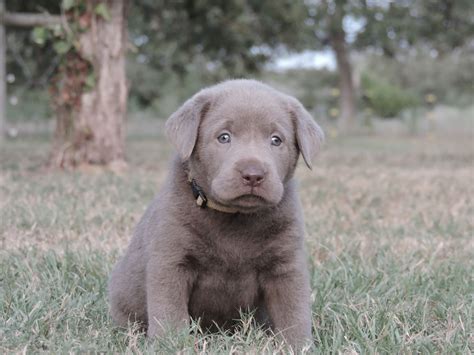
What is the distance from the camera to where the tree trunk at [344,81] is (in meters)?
25.0

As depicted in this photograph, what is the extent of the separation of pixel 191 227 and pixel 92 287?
1.01 meters

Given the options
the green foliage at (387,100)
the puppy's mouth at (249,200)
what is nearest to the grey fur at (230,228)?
the puppy's mouth at (249,200)

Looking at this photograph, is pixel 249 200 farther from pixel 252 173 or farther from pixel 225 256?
pixel 225 256

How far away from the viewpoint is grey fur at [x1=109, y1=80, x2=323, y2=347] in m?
2.70

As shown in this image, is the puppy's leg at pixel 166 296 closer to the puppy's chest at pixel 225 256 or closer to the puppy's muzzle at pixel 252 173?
the puppy's chest at pixel 225 256

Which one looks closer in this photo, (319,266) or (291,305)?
(291,305)

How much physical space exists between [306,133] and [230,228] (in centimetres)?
53

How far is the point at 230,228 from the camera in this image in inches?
110

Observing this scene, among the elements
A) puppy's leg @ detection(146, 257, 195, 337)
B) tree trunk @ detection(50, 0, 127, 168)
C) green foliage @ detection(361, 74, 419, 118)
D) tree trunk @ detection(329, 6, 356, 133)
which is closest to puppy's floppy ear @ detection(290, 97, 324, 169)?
puppy's leg @ detection(146, 257, 195, 337)

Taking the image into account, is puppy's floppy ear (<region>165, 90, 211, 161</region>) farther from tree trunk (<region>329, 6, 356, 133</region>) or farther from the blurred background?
tree trunk (<region>329, 6, 356, 133</region>)

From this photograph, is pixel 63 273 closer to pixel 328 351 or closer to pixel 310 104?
pixel 328 351

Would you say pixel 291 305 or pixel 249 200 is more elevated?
pixel 249 200

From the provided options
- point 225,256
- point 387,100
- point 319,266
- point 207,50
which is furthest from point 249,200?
point 387,100

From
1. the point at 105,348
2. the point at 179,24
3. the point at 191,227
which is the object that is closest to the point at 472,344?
the point at 191,227
